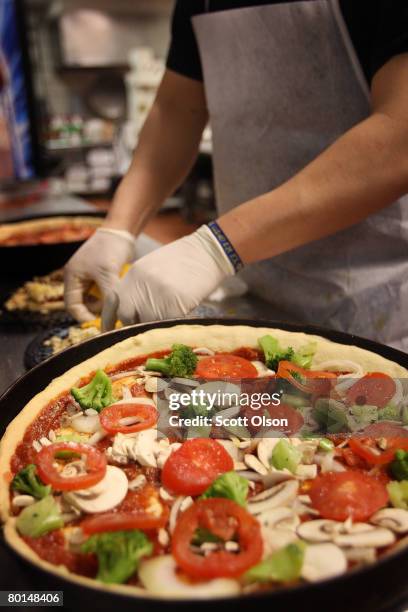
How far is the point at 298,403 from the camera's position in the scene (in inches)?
55.6

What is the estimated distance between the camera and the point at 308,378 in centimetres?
150

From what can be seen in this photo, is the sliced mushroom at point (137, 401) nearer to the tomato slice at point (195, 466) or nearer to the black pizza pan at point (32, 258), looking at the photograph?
the tomato slice at point (195, 466)

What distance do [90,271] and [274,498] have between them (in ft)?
4.20

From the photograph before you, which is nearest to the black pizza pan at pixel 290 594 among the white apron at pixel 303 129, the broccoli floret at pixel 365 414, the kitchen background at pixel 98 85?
the broccoli floret at pixel 365 414

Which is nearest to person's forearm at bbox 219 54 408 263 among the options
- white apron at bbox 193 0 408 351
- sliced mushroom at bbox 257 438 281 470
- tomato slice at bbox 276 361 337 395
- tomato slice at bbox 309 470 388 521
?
white apron at bbox 193 0 408 351

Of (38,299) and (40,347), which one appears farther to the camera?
(38,299)

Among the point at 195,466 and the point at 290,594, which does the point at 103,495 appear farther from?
the point at 290,594

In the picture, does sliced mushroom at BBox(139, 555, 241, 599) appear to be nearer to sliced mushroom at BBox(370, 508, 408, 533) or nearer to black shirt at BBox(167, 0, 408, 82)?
sliced mushroom at BBox(370, 508, 408, 533)

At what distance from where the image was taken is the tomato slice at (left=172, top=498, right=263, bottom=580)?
92cm

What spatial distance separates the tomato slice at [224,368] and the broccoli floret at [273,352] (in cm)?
6

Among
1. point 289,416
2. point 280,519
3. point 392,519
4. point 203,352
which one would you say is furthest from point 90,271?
point 392,519

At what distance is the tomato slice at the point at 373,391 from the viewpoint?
143 cm

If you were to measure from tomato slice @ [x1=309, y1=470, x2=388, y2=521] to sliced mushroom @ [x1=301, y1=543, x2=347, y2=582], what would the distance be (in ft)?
0.33

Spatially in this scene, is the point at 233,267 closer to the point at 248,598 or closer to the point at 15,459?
the point at 15,459
